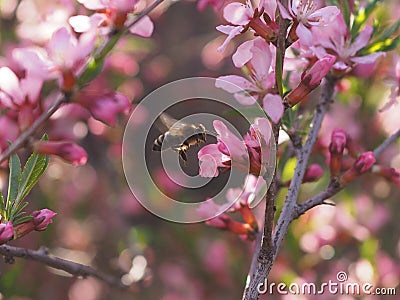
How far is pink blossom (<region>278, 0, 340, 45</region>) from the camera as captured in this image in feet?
3.54

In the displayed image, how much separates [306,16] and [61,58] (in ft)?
1.31

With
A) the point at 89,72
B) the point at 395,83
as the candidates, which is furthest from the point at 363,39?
the point at 89,72

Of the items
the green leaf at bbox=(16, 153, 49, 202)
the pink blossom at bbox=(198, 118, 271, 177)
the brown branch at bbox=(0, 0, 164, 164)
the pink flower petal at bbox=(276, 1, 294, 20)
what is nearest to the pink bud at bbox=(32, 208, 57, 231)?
the green leaf at bbox=(16, 153, 49, 202)

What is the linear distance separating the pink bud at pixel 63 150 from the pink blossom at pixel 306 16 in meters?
0.39

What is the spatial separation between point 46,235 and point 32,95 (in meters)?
1.22

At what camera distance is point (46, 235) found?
221 centimetres

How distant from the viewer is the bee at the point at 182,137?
118 cm

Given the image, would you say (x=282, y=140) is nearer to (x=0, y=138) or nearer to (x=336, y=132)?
(x=336, y=132)

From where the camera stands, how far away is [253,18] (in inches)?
43.6

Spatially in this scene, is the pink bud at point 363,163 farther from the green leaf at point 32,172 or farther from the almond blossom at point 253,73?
the green leaf at point 32,172

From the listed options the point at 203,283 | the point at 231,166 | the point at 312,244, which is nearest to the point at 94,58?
the point at 231,166

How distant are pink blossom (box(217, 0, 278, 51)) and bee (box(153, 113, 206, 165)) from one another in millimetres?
166

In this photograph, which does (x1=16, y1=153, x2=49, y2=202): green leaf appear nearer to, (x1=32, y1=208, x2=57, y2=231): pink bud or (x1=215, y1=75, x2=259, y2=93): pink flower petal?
(x1=32, y1=208, x2=57, y2=231): pink bud

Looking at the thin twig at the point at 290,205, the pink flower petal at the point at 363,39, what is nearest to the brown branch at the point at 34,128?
the thin twig at the point at 290,205
